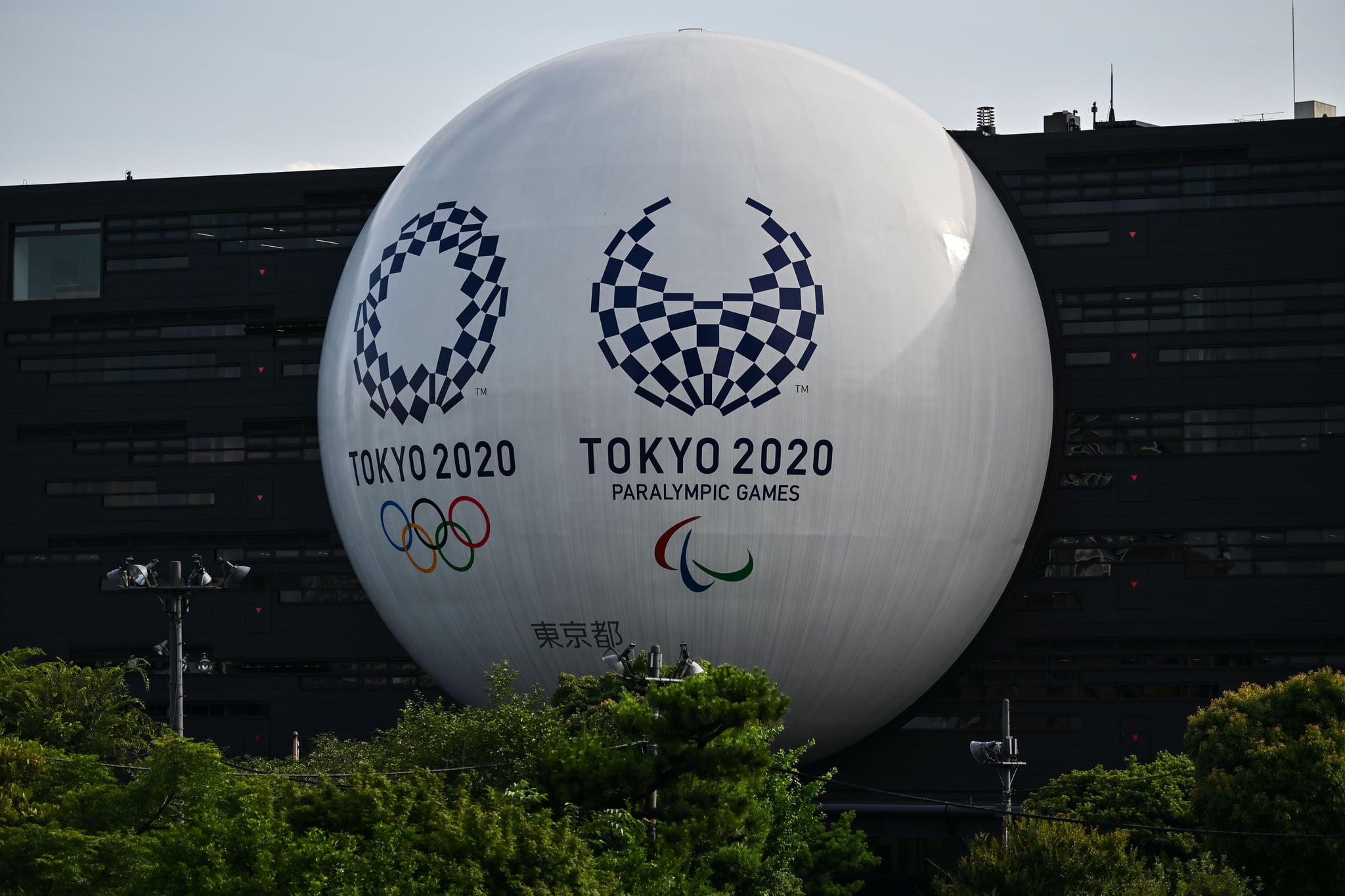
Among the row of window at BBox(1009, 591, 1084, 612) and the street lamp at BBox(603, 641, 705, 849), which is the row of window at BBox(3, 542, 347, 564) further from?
the street lamp at BBox(603, 641, 705, 849)

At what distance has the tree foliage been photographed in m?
18.1

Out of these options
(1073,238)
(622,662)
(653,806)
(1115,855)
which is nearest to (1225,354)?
(1073,238)

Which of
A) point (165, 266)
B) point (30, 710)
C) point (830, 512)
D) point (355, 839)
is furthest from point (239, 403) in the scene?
point (355, 839)

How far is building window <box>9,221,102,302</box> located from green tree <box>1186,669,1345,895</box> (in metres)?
25.6

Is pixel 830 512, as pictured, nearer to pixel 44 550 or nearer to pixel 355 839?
pixel 355 839

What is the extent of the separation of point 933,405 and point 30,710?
54.1ft

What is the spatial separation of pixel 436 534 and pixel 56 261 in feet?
46.3

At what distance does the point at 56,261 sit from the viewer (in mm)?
39469

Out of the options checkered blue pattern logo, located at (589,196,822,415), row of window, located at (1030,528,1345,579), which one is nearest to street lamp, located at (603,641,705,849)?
checkered blue pattern logo, located at (589,196,822,415)

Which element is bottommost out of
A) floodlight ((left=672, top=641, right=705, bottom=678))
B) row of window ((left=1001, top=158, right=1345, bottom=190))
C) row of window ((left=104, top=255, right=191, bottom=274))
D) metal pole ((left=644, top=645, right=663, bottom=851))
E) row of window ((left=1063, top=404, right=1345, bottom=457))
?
metal pole ((left=644, top=645, right=663, bottom=851))

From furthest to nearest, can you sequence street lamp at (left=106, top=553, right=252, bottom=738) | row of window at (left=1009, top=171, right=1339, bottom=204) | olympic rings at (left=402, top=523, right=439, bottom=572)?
row of window at (left=1009, top=171, right=1339, bottom=204), olympic rings at (left=402, top=523, right=439, bottom=572), street lamp at (left=106, top=553, right=252, bottom=738)

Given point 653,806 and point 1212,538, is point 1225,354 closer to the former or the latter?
point 1212,538

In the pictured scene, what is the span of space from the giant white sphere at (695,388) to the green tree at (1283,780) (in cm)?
623

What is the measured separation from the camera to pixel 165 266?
38.7 metres
